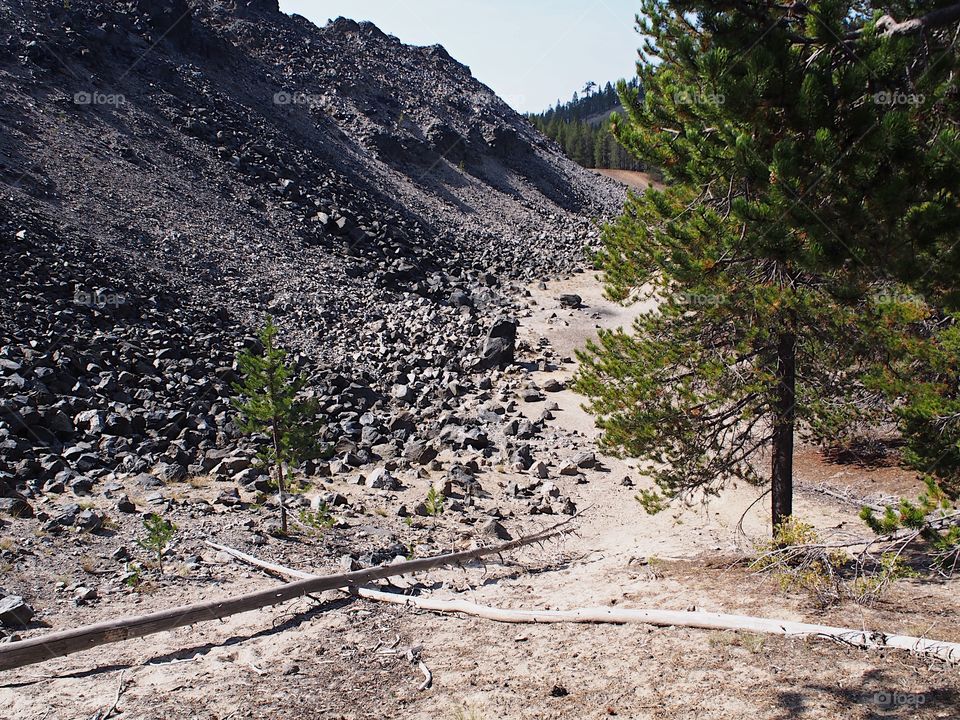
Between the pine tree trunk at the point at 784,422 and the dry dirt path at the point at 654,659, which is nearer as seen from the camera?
the dry dirt path at the point at 654,659

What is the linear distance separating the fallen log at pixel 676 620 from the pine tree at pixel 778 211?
8.88 feet

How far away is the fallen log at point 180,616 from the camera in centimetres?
705

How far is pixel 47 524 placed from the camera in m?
11.2

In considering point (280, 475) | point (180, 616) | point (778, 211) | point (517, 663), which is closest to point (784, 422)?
point (778, 211)

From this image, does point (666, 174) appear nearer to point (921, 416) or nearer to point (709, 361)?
point (709, 361)

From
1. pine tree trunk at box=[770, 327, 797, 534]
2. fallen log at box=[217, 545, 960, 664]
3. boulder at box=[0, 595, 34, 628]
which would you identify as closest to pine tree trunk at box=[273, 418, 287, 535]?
fallen log at box=[217, 545, 960, 664]

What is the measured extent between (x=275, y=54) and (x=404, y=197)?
19007mm

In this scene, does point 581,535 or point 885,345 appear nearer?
point 885,345

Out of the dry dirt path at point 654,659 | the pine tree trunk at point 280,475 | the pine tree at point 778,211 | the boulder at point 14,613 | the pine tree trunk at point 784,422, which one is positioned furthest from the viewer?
the pine tree trunk at point 280,475

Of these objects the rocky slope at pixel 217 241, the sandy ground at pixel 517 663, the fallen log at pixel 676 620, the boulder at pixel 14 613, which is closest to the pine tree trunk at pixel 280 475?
the sandy ground at pixel 517 663

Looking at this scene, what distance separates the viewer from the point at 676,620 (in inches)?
310

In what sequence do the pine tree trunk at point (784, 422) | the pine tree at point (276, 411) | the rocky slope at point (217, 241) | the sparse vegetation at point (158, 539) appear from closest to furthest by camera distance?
the pine tree trunk at point (784, 422), the sparse vegetation at point (158, 539), the pine tree at point (276, 411), the rocky slope at point (217, 241)

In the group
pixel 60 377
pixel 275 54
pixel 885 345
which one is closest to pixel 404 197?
pixel 275 54

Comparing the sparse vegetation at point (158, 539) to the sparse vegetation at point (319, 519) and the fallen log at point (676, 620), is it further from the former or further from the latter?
the sparse vegetation at point (319, 519)
